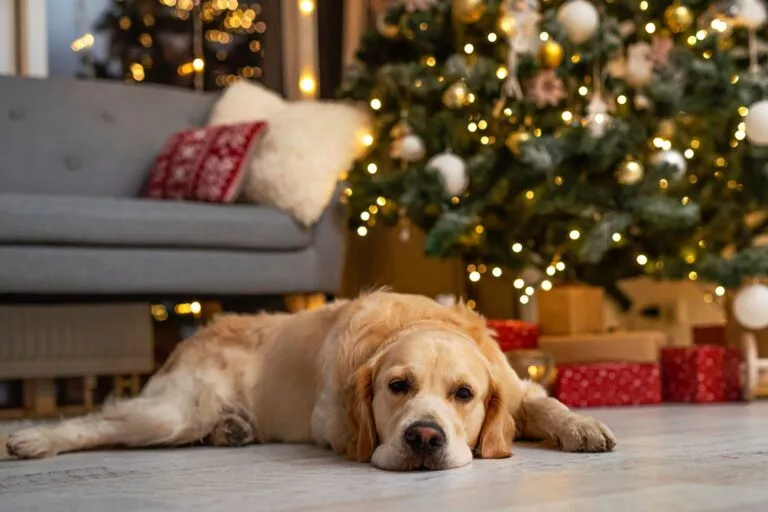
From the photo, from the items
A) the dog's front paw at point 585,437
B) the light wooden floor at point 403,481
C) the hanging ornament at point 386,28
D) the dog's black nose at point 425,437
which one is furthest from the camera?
the hanging ornament at point 386,28

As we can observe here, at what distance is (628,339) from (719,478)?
1.89m

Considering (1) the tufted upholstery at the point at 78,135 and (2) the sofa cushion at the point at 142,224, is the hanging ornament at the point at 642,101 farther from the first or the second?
(1) the tufted upholstery at the point at 78,135

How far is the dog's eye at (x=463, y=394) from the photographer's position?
180cm

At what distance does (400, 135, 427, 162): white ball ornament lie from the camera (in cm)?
362

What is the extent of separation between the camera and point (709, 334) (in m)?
4.31

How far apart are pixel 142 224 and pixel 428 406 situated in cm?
172

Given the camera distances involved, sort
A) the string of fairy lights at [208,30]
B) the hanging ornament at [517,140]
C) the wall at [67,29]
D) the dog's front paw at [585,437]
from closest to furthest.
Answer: the dog's front paw at [585,437], the hanging ornament at [517,140], the wall at [67,29], the string of fairy lights at [208,30]

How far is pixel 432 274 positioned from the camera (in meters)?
4.34

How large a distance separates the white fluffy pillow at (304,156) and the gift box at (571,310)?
806mm

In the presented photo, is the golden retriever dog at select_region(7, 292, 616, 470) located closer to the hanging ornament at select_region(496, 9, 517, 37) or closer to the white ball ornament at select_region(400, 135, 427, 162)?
the white ball ornament at select_region(400, 135, 427, 162)

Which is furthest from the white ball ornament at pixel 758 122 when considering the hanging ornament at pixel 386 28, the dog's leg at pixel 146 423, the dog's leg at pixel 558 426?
the dog's leg at pixel 146 423

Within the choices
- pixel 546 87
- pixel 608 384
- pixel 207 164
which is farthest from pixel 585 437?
pixel 207 164

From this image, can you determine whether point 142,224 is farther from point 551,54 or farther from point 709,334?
point 709,334

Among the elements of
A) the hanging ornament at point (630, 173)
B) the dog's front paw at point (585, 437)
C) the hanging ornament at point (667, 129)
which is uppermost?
the hanging ornament at point (667, 129)
